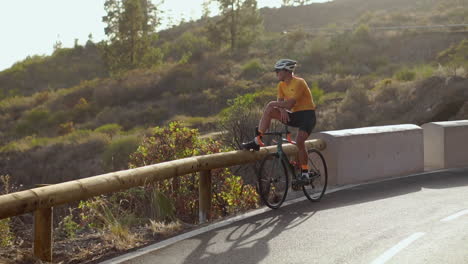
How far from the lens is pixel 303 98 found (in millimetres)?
9188

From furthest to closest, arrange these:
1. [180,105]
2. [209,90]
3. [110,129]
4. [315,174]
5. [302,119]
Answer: [209,90] < [180,105] < [110,129] < [315,174] < [302,119]

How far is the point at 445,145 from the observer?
47.0ft

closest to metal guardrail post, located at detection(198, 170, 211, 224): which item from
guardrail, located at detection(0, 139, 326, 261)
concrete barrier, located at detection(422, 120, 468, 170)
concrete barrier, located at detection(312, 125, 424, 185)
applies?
guardrail, located at detection(0, 139, 326, 261)

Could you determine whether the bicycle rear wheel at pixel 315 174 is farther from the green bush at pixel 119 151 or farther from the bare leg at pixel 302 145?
the green bush at pixel 119 151

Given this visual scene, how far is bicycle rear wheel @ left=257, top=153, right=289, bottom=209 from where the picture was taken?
9.24m

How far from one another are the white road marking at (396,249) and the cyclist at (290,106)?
242cm

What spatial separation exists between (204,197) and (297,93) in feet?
6.47

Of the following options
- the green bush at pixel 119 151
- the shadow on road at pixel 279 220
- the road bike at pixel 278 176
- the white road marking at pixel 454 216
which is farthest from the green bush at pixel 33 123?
the white road marking at pixel 454 216

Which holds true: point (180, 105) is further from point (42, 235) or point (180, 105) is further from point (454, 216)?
point (42, 235)

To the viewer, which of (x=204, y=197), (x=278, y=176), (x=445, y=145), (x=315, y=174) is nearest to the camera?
(x=204, y=197)

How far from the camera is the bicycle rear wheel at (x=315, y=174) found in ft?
32.6

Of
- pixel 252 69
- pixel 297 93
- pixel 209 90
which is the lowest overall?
pixel 209 90

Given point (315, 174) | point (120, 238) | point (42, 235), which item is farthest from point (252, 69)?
point (42, 235)

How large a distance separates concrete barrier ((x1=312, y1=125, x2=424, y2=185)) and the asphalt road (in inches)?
43.2
